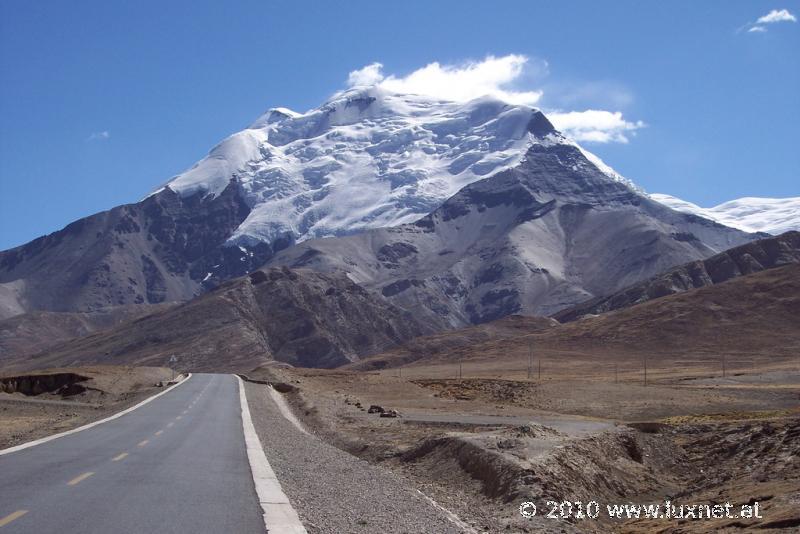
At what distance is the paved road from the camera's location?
1343cm

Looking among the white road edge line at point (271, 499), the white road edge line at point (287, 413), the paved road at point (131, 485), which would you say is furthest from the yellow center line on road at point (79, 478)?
the white road edge line at point (287, 413)

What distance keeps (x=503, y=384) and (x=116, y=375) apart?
130 feet

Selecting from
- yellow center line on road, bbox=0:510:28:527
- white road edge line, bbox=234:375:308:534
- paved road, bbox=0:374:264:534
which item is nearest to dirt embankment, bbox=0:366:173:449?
paved road, bbox=0:374:264:534

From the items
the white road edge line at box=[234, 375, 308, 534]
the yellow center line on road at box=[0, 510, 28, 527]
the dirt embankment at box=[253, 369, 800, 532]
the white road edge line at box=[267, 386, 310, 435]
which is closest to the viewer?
the yellow center line on road at box=[0, 510, 28, 527]

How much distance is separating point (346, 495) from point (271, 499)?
2.54 metres

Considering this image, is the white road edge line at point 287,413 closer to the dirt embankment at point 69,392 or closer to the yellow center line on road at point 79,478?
the dirt embankment at point 69,392

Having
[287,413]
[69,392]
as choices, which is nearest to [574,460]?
[287,413]

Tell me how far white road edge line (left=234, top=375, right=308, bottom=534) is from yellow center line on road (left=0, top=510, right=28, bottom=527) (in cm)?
380

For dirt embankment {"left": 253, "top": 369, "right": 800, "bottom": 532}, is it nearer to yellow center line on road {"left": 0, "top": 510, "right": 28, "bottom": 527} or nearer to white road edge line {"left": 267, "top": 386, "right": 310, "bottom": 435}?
white road edge line {"left": 267, "top": 386, "right": 310, "bottom": 435}

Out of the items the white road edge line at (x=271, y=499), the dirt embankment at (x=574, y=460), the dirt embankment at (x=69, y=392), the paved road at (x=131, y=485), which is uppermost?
the dirt embankment at (x=69, y=392)

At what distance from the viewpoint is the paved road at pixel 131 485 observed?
44.1 ft

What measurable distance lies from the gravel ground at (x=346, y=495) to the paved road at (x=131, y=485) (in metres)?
1.05

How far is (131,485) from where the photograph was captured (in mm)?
17234

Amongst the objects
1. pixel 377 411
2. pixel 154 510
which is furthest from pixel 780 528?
pixel 377 411
